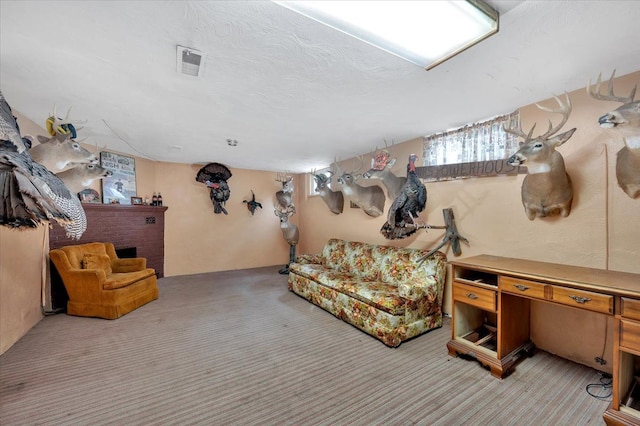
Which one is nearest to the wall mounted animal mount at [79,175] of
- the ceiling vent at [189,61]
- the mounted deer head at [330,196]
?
the ceiling vent at [189,61]

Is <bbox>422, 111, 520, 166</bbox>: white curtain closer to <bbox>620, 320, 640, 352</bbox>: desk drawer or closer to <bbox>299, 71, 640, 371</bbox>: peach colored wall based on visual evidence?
<bbox>299, 71, 640, 371</bbox>: peach colored wall

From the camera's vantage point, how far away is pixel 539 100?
2326 millimetres

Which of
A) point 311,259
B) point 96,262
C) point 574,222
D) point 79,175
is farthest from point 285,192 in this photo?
point 574,222

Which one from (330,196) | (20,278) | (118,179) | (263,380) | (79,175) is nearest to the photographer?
(263,380)

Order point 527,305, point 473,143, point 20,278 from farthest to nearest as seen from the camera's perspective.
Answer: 1. point 473,143
2. point 20,278
3. point 527,305

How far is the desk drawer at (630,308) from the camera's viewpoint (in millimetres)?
1415

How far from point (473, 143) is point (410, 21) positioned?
208 centimetres

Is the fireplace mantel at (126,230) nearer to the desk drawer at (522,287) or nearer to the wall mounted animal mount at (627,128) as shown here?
the desk drawer at (522,287)

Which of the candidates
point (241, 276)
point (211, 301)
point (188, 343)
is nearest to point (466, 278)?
point (188, 343)

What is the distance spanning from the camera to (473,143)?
2.88 meters

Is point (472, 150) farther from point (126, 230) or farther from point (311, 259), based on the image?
point (126, 230)

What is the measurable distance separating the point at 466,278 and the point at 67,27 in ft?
11.6

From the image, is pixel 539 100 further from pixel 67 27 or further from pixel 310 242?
pixel 310 242

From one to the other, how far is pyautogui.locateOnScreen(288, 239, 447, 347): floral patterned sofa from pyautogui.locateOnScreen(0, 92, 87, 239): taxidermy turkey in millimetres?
2546
